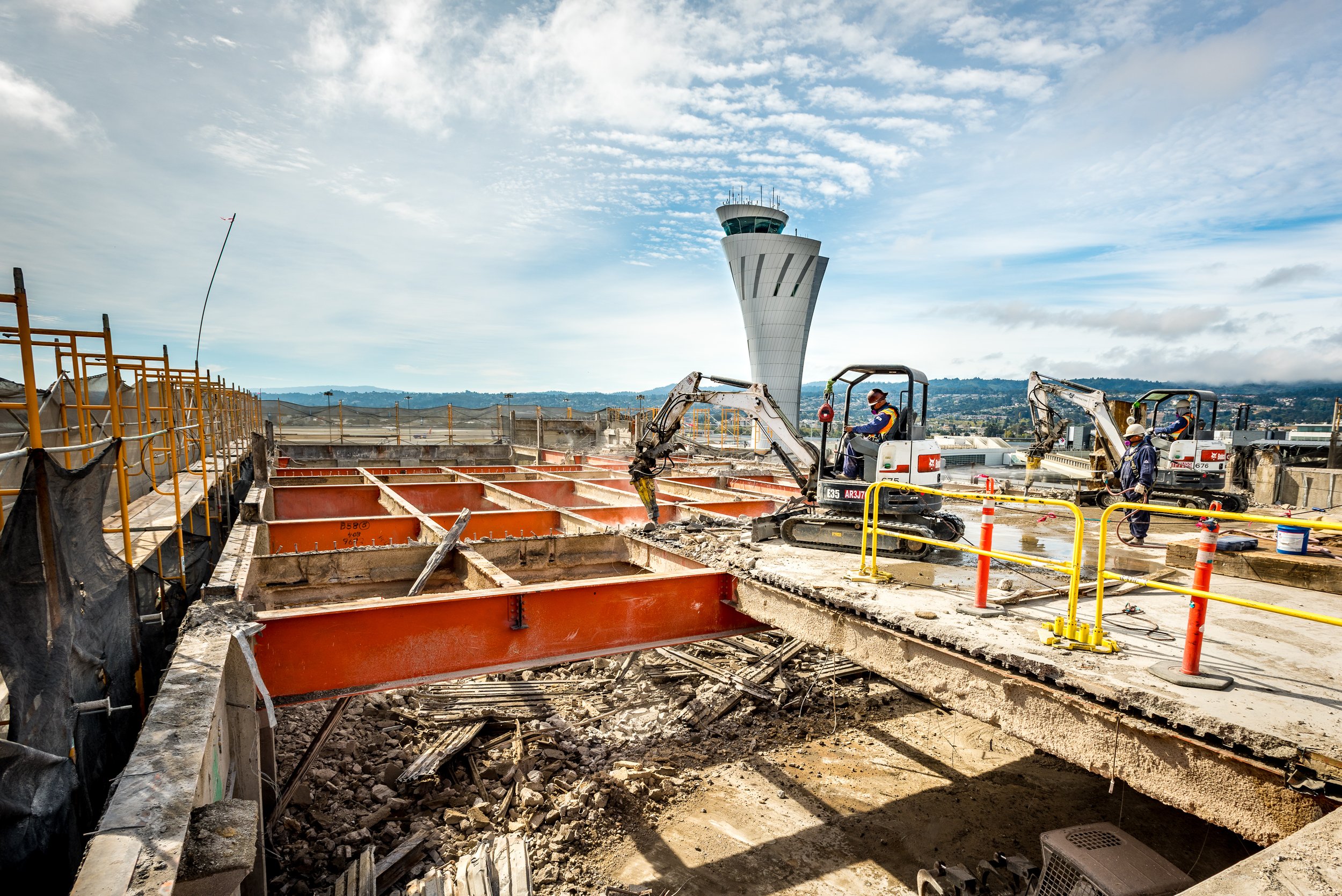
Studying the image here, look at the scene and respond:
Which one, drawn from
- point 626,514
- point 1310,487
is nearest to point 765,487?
point 626,514

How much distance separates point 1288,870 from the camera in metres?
2.57

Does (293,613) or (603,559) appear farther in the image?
(603,559)

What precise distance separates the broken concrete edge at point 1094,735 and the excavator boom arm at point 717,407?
3.31m

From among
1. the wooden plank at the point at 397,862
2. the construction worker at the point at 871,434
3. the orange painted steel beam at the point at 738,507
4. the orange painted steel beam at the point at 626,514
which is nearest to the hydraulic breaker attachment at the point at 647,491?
the orange painted steel beam at the point at 626,514

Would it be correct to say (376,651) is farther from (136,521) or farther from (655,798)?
(136,521)

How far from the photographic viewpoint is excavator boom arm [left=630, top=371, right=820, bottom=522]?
866 cm

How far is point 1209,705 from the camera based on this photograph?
11.6 ft

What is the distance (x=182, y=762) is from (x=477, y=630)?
266 cm

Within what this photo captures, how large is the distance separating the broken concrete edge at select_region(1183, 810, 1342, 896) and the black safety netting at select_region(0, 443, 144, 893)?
444cm

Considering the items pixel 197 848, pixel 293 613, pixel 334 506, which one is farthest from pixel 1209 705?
pixel 334 506

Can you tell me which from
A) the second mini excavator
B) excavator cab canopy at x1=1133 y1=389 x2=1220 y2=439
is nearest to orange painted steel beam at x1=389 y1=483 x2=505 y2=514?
the second mini excavator

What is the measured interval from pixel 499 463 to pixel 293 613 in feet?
→ 62.2

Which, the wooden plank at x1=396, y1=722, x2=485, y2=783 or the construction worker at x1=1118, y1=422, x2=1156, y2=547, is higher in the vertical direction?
the construction worker at x1=1118, y1=422, x2=1156, y2=547

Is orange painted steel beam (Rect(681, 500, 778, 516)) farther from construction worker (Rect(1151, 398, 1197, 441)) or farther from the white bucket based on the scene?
construction worker (Rect(1151, 398, 1197, 441))
